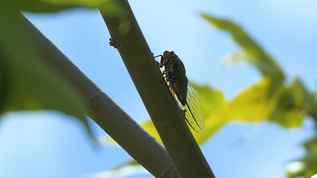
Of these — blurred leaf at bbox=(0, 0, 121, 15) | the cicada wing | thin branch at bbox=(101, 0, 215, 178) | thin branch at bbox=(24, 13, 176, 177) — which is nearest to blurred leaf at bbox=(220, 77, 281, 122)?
the cicada wing

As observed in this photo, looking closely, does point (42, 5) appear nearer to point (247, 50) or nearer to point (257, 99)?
point (257, 99)

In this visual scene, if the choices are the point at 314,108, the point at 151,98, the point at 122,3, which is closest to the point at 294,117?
the point at 314,108

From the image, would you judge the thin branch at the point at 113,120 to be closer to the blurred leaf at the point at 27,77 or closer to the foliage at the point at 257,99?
the blurred leaf at the point at 27,77

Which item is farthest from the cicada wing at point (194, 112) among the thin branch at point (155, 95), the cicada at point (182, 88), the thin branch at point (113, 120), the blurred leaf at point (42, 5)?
the blurred leaf at point (42, 5)

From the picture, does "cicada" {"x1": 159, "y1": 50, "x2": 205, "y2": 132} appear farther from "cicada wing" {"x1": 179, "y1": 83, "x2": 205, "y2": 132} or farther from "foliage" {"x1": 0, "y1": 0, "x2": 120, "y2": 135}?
"foliage" {"x1": 0, "y1": 0, "x2": 120, "y2": 135}

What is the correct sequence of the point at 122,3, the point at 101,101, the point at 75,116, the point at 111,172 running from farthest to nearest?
the point at 111,172
the point at 101,101
the point at 122,3
the point at 75,116

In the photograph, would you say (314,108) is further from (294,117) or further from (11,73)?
(11,73)

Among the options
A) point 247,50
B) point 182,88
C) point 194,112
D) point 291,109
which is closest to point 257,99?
point 291,109
